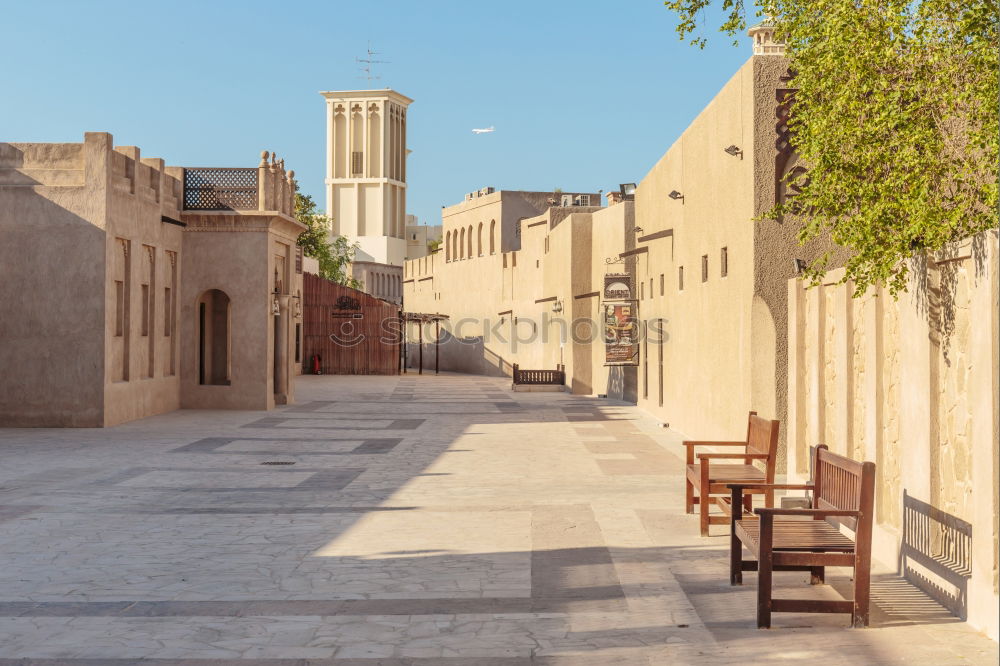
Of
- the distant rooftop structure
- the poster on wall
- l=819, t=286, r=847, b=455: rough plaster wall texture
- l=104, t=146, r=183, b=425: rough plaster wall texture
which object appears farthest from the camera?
the poster on wall

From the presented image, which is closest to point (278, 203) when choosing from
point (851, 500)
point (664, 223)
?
point (664, 223)

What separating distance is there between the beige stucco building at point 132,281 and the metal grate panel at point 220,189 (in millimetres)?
32

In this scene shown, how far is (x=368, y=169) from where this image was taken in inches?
3730

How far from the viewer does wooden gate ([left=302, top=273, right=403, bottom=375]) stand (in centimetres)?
4856

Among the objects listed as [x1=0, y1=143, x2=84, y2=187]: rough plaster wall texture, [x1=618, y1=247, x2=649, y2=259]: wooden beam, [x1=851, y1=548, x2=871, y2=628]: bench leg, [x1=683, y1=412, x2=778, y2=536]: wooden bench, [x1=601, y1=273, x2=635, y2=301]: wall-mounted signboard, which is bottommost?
[x1=851, y1=548, x2=871, y2=628]: bench leg

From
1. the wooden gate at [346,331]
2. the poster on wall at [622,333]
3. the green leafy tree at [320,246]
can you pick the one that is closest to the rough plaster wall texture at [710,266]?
the poster on wall at [622,333]

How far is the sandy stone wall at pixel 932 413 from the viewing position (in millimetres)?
6515

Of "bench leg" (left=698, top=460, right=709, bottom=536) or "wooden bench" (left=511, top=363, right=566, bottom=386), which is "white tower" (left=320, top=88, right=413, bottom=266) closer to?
"wooden bench" (left=511, top=363, right=566, bottom=386)

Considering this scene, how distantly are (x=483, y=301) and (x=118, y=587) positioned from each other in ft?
151

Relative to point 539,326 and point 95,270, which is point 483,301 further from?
point 95,270

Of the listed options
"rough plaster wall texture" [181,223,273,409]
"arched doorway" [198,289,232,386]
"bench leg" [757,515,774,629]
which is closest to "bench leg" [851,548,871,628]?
"bench leg" [757,515,774,629]

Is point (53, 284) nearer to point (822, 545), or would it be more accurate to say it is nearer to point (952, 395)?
point (822, 545)

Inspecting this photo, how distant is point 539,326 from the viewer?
42.8 meters

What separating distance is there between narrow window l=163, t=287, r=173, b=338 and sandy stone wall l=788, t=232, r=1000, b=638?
1893cm
